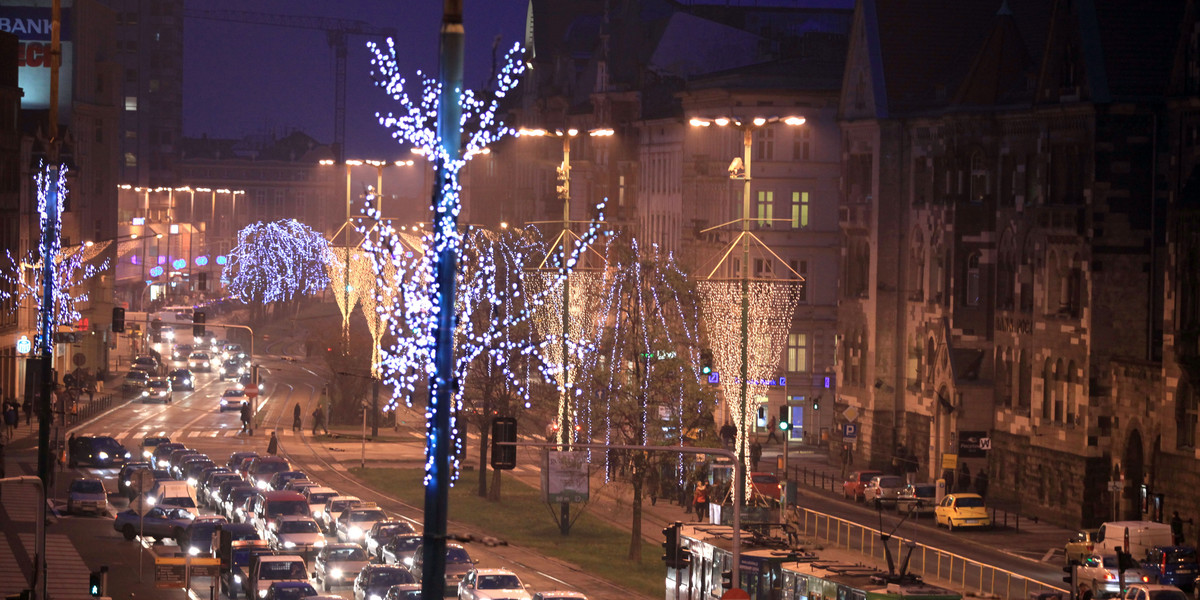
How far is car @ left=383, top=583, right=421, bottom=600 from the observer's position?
40919 mm

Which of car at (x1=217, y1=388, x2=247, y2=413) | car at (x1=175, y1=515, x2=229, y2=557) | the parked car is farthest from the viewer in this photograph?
car at (x1=217, y1=388, x2=247, y2=413)

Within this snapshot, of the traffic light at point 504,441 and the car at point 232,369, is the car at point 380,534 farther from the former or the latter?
the car at point 232,369

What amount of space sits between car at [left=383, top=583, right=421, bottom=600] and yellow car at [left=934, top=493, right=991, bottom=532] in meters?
24.6

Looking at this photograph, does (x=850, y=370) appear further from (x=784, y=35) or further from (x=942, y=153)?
(x=784, y=35)

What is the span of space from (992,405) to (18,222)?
4940 cm

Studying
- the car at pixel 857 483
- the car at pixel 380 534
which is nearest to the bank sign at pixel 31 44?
the car at pixel 857 483

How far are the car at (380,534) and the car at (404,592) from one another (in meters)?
8.45

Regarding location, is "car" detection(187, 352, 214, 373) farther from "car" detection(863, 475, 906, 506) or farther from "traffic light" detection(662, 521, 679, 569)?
"traffic light" detection(662, 521, 679, 569)

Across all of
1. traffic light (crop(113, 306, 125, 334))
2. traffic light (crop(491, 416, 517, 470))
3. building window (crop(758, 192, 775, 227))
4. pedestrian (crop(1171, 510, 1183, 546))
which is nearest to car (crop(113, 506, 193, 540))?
traffic light (crop(491, 416, 517, 470))

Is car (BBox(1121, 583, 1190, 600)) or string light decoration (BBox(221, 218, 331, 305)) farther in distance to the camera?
string light decoration (BBox(221, 218, 331, 305))

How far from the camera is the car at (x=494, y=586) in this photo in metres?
42.2

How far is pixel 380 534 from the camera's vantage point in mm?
52062

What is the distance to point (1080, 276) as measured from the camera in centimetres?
6600

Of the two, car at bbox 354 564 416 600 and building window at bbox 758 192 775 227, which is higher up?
building window at bbox 758 192 775 227
